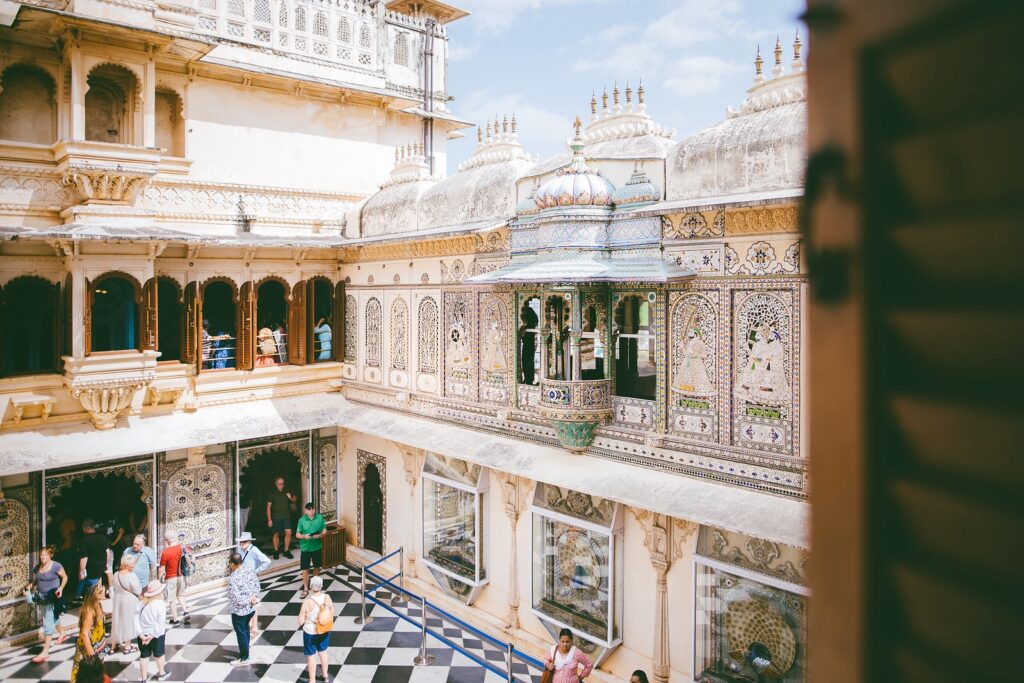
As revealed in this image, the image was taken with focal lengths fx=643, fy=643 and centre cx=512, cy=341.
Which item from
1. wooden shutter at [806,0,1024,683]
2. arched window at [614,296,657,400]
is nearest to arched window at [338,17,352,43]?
arched window at [614,296,657,400]

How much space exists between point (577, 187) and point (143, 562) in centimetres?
728

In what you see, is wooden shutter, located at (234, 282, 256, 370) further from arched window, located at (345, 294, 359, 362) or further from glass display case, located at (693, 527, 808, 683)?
Result: glass display case, located at (693, 527, 808, 683)

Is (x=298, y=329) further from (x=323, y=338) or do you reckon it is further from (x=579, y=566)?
(x=579, y=566)

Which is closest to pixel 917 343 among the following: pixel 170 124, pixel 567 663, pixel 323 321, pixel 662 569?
pixel 567 663

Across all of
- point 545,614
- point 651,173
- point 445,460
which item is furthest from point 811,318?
point 445,460

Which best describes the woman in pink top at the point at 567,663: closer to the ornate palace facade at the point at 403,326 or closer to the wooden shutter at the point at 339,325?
the ornate palace facade at the point at 403,326

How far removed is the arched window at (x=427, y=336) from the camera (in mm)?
9664

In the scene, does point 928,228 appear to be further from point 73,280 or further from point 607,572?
point 73,280

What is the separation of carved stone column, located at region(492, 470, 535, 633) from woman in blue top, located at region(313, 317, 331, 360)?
485cm

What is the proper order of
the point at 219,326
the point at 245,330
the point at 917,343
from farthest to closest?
1. the point at 219,326
2. the point at 245,330
3. the point at 917,343

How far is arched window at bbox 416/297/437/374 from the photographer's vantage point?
966 cm

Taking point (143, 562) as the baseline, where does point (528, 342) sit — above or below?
above

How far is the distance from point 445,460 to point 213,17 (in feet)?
27.5

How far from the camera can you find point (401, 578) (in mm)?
10008
